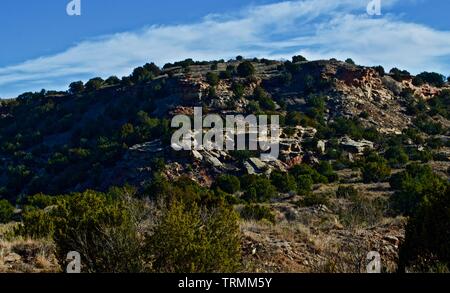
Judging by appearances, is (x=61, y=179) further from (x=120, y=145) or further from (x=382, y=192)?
(x=382, y=192)

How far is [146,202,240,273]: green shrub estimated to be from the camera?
345 inches

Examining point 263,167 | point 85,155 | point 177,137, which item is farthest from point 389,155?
point 85,155

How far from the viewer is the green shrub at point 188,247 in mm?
8773

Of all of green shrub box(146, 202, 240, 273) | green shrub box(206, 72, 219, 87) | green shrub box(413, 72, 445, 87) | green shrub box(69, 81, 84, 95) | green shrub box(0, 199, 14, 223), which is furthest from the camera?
green shrub box(69, 81, 84, 95)

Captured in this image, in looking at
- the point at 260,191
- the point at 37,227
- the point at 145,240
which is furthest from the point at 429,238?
the point at 260,191

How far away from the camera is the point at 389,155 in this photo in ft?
143

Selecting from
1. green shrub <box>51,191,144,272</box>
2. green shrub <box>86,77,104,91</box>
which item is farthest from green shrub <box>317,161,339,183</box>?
green shrub <box>86,77,104,91</box>

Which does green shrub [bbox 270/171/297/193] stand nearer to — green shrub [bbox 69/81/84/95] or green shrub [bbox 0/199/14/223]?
green shrub [bbox 0/199/14/223]

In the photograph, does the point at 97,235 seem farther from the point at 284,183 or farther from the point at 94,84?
the point at 94,84

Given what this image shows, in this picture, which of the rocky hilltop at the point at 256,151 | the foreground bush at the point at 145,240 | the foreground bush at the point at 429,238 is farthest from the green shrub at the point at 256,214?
the foreground bush at the point at 429,238

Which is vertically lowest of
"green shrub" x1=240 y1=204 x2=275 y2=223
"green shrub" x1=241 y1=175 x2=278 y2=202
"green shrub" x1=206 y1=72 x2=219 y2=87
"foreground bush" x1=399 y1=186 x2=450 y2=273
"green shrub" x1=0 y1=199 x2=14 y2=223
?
"green shrub" x1=0 y1=199 x2=14 y2=223

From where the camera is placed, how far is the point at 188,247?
28.8 ft

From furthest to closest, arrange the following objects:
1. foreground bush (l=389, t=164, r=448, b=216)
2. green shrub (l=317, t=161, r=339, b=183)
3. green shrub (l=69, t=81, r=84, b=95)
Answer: green shrub (l=69, t=81, r=84, b=95)
green shrub (l=317, t=161, r=339, b=183)
foreground bush (l=389, t=164, r=448, b=216)
